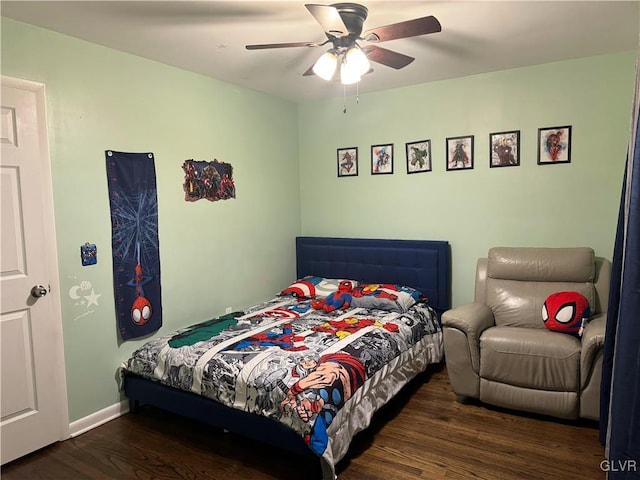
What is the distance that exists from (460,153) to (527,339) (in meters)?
1.81

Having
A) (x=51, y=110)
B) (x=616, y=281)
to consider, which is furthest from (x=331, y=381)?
(x=51, y=110)

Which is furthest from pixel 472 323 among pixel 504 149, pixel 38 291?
pixel 38 291

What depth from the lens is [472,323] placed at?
3.20 m

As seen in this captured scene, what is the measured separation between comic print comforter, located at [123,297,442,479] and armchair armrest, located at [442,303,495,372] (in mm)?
399

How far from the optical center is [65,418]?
9.55 ft

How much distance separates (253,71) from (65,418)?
2.91m

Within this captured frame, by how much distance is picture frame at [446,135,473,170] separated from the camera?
13.2ft

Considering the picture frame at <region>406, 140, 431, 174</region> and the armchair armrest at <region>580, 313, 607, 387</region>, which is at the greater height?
the picture frame at <region>406, 140, 431, 174</region>

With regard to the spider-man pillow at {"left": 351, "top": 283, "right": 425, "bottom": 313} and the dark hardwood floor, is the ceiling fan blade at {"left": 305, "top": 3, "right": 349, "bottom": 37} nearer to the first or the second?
the spider-man pillow at {"left": 351, "top": 283, "right": 425, "bottom": 313}

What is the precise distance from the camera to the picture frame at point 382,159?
14.5 feet

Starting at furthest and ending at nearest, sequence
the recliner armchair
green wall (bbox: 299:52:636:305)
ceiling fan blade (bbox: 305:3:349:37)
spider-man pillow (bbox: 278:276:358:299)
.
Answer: spider-man pillow (bbox: 278:276:358:299), green wall (bbox: 299:52:636:305), the recliner armchair, ceiling fan blade (bbox: 305:3:349:37)

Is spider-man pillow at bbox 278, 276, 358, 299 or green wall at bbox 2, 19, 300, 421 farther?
spider-man pillow at bbox 278, 276, 358, 299

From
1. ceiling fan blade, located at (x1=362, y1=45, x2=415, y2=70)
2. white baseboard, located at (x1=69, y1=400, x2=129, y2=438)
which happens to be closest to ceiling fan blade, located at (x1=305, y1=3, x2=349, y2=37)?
ceiling fan blade, located at (x1=362, y1=45, x2=415, y2=70)

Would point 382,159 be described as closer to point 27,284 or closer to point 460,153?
point 460,153
